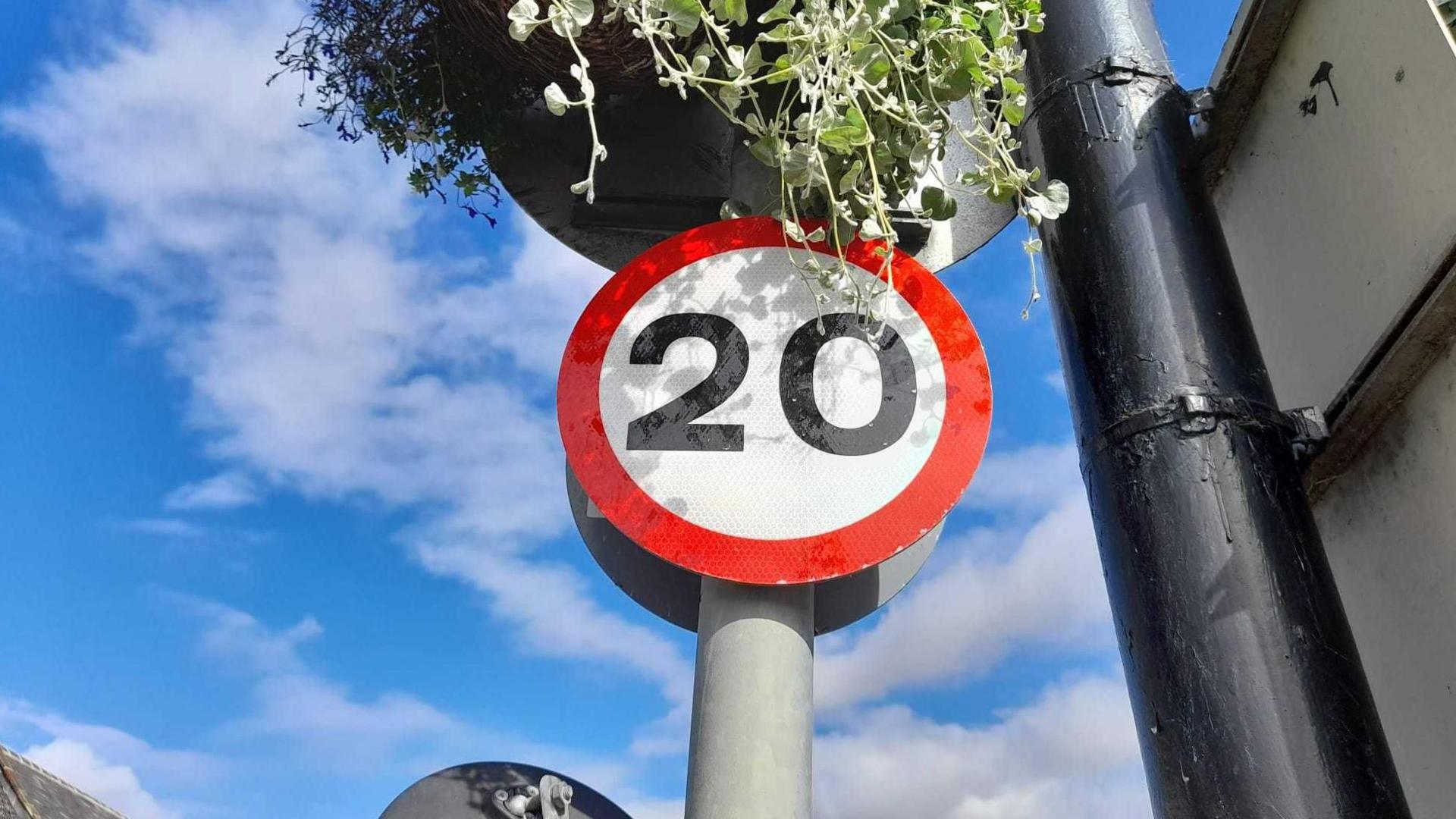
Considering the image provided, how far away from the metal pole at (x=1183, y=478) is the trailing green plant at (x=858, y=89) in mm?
107

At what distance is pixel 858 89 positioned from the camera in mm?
1046

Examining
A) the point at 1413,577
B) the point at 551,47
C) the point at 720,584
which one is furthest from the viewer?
the point at 551,47

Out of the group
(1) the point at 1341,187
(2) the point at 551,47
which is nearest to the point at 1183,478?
(1) the point at 1341,187

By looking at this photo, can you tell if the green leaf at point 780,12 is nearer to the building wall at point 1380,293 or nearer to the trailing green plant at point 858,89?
the trailing green plant at point 858,89

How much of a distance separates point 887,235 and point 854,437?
0.26m

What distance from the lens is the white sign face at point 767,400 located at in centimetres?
115

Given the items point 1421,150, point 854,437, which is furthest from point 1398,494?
point 854,437

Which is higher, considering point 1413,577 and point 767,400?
point 767,400

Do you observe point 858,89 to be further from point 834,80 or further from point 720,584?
point 720,584

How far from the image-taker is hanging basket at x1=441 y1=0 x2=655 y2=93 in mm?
1242

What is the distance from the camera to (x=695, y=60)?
1.04 metres

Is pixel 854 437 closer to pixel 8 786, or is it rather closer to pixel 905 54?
pixel 905 54

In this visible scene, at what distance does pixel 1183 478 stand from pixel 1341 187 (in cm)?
39

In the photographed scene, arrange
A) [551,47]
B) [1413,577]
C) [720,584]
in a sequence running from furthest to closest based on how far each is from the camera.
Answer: [551,47] < [720,584] < [1413,577]
